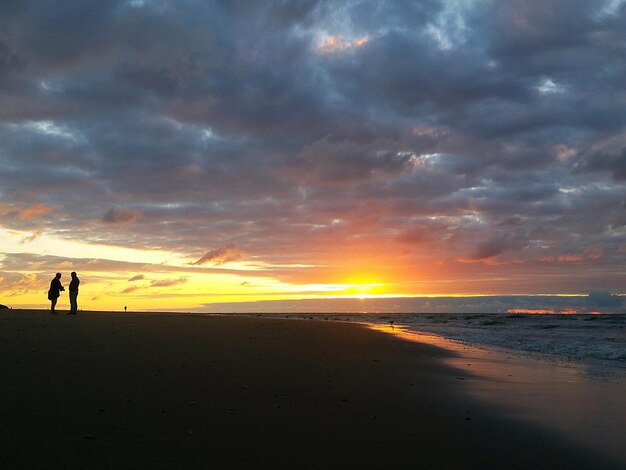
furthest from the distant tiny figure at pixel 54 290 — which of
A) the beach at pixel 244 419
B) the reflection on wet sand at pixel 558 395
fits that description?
the reflection on wet sand at pixel 558 395

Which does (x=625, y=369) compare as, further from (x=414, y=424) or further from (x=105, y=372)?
(x=105, y=372)

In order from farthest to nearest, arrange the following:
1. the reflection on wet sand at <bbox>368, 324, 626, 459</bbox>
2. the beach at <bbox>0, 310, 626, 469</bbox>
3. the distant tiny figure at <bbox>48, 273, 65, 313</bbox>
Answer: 1. the distant tiny figure at <bbox>48, 273, 65, 313</bbox>
2. the reflection on wet sand at <bbox>368, 324, 626, 459</bbox>
3. the beach at <bbox>0, 310, 626, 469</bbox>

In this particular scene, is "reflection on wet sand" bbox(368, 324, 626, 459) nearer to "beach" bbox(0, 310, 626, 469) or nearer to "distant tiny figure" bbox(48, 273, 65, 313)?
"beach" bbox(0, 310, 626, 469)

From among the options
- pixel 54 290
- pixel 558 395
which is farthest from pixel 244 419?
pixel 54 290

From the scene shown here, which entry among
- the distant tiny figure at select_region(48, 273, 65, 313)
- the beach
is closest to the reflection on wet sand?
the beach

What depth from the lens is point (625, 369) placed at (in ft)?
42.9

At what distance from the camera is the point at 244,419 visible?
5828mm

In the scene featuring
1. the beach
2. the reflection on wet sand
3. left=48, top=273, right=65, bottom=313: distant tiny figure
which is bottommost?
the reflection on wet sand

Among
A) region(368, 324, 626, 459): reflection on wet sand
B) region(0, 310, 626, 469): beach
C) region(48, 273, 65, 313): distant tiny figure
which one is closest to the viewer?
region(0, 310, 626, 469): beach

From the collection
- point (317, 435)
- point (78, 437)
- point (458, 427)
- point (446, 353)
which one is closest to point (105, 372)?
point (78, 437)

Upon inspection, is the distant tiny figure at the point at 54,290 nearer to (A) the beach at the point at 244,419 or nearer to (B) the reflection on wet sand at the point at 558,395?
(A) the beach at the point at 244,419

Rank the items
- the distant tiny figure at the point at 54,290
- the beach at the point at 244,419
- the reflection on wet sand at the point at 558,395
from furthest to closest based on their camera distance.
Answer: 1. the distant tiny figure at the point at 54,290
2. the reflection on wet sand at the point at 558,395
3. the beach at the point at 244,419

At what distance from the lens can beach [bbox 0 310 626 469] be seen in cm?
458

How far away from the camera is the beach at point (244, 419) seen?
4.58 meters
